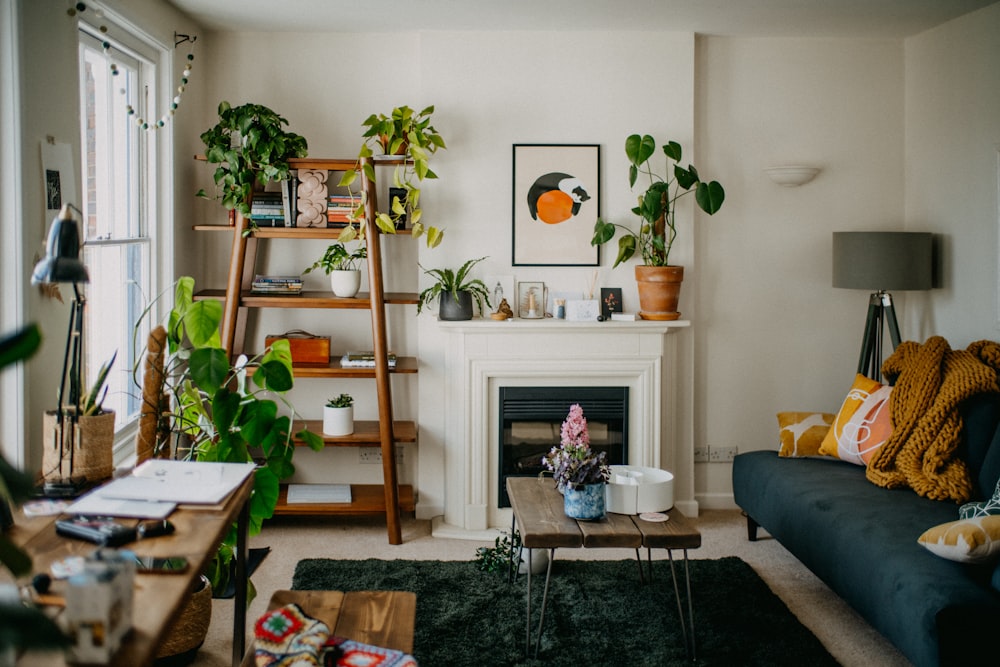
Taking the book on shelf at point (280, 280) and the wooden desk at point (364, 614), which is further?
the book on shelf at point (280, 280)

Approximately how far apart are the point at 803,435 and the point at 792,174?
4.67 feet

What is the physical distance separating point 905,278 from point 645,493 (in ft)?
6.55

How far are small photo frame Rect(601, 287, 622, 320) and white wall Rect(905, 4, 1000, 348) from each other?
5.34 ft

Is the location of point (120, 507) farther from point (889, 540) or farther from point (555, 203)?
point (555, 203)

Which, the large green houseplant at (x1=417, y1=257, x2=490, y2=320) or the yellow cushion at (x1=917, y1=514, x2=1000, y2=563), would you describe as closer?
the yellow cushion at (x1=917, y1=514, x2=1000, y2=563)

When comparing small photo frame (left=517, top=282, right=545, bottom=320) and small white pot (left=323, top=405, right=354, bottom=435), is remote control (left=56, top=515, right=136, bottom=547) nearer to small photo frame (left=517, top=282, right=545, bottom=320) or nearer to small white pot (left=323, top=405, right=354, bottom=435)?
small white pot (left=323, top=405, right=354, bottom=435)

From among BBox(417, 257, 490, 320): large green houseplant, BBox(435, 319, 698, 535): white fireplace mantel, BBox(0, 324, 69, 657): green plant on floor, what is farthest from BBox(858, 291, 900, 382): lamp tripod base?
BBox(0, 324, 69, 657): green plant on floor

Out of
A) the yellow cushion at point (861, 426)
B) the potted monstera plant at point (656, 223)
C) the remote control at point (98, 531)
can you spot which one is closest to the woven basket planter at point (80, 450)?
the remote control at point (98, 531)

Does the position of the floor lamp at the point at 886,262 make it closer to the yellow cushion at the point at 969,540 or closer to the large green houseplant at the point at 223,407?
the yellow cushion at the point at 969,540

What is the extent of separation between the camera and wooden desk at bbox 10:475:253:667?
150 centimetres

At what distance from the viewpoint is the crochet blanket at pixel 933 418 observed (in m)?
3.55

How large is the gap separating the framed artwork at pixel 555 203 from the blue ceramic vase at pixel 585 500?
174cm

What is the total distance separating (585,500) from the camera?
10.7 feet

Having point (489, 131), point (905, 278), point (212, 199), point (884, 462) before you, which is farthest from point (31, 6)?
point (905, 278)
